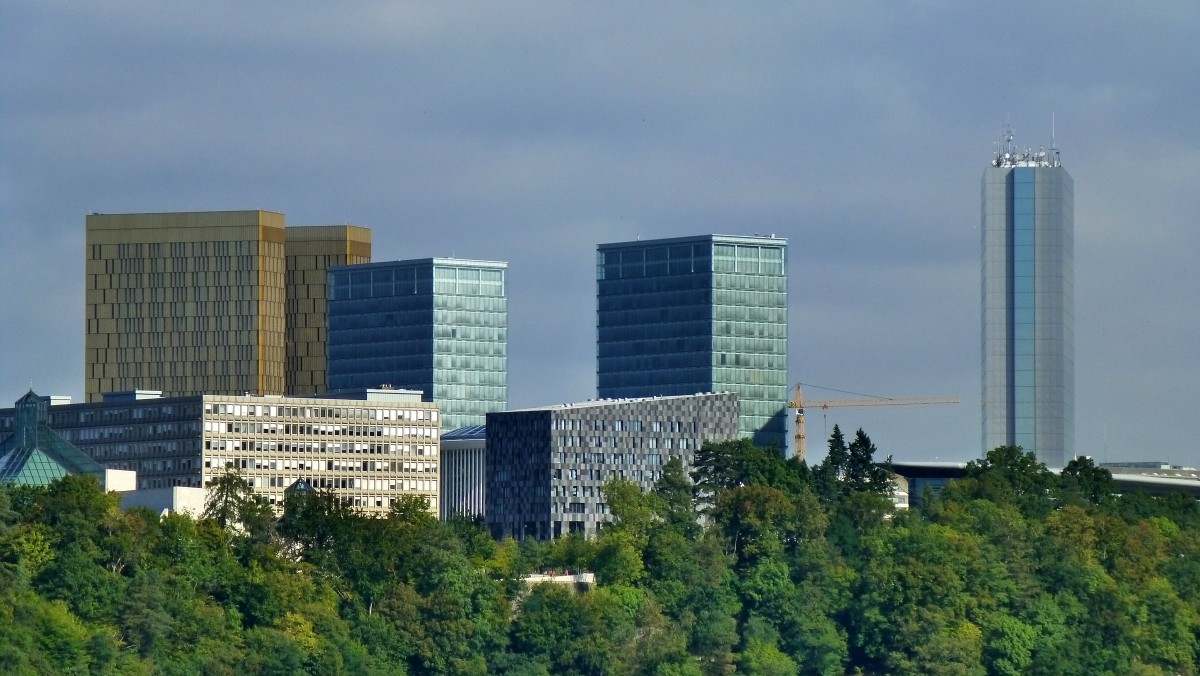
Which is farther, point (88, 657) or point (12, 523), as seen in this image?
point (12, 523)

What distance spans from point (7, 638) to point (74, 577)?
39.3ft

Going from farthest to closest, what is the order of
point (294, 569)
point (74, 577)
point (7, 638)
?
point (294, 569) < point (74, 577) < point (7, 638)

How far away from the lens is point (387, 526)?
649 ft

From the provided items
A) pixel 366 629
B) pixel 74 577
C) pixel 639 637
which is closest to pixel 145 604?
pixel 74 577

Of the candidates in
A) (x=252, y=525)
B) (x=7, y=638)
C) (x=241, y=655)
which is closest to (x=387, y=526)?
(x=252, y=525)

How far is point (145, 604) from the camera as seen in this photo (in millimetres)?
173750

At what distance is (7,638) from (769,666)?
55.1 metres

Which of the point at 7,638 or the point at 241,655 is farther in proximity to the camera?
the point at 241,655

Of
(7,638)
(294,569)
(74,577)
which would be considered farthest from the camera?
(294,569)

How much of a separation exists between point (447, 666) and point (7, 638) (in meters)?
31.6

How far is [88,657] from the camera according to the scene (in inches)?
6550

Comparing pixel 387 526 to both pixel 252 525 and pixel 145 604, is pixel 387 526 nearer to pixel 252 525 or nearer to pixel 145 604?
pixel 252 525

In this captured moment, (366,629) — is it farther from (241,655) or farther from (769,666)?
(769,666)

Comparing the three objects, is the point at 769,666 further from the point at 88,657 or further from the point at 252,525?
the point at 88,657
